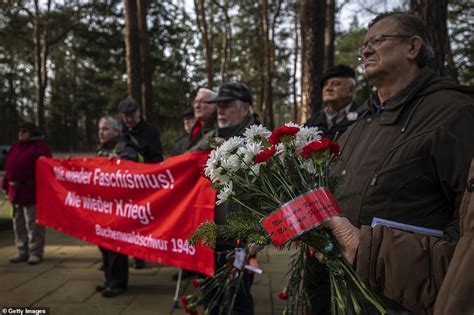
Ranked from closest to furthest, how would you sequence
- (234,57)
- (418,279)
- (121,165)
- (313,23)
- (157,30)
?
(418,279)
(121,165)
(313,23)
(157,30)
(234,57)

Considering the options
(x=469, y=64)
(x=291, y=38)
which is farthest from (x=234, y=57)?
(x=469, y=64)

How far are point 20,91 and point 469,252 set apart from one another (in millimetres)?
51735

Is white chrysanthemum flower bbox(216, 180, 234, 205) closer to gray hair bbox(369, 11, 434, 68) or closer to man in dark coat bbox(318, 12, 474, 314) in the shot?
man in dark coat bbox(318, 12, 474, 314)

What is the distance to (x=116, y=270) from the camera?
4621mm

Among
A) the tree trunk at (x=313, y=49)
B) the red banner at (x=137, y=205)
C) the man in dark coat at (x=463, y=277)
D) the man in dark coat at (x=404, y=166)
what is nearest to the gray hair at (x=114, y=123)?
the red banner at (x=137, y=205)

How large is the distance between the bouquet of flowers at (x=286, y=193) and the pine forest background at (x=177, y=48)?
5.84 m

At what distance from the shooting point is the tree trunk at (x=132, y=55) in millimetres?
8938

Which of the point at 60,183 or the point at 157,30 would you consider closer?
the point at 60,183

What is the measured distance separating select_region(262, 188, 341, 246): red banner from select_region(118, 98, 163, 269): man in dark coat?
392 cm

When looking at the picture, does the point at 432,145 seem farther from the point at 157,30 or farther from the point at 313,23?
the point at 157,30

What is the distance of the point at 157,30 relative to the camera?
26125 millimetres

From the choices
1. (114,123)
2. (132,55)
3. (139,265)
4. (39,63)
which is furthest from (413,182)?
(39,63)

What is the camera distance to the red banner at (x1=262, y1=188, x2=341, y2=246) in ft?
4.61

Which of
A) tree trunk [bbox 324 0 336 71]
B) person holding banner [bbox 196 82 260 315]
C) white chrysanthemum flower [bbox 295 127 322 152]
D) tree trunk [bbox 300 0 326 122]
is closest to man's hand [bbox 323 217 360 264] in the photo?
white chrysanthemum flower [bbox 295 127 322 152]
